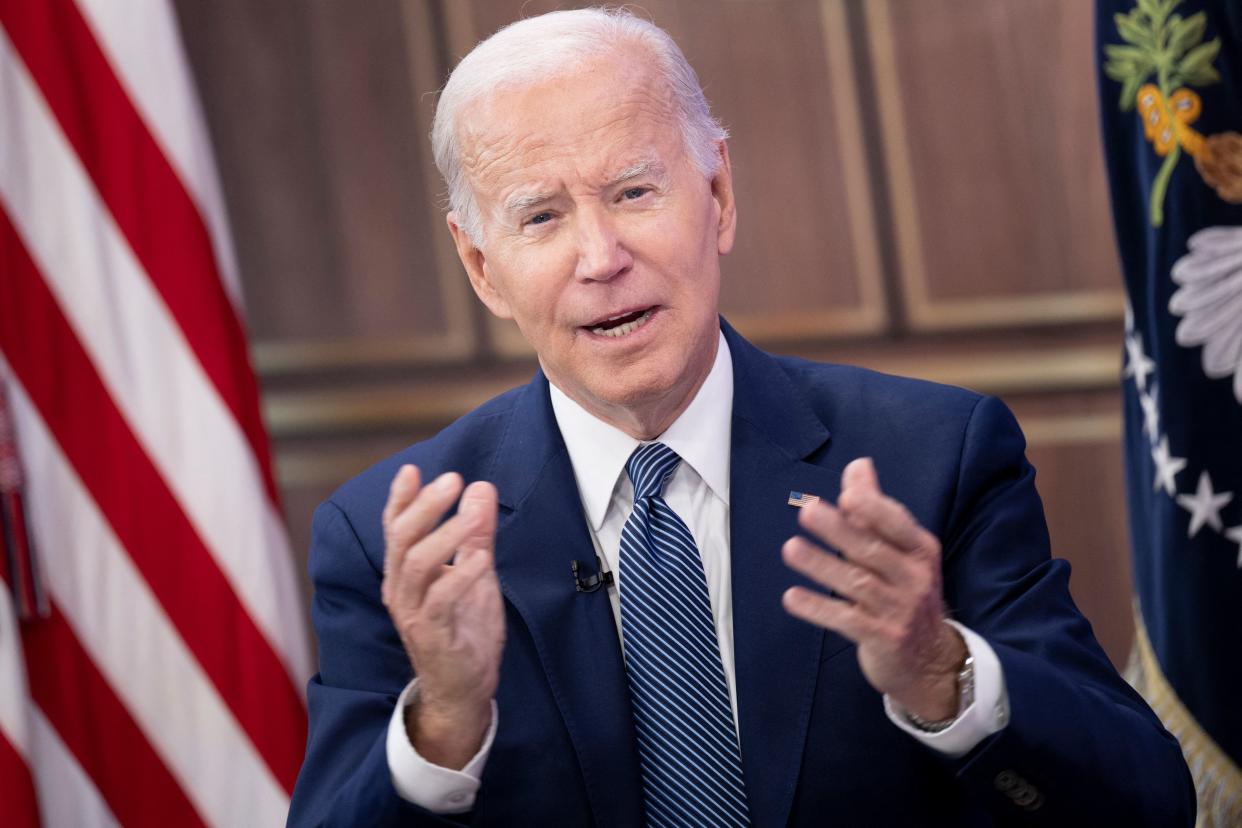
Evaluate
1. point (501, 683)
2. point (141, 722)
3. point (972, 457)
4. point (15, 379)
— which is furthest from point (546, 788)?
point (15, 379)

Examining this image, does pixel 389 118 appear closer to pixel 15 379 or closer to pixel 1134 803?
pixel 15 379

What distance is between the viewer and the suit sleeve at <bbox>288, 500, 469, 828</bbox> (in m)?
1.67

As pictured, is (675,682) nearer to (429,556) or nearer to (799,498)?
(799,498)

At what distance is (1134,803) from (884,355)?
1999 mm

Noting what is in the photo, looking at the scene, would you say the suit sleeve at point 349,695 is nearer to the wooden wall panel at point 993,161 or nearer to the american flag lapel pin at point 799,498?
the american flag lapel pin at point 799,498

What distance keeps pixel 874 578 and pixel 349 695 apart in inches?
30.5

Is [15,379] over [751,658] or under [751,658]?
over

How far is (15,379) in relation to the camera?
270 centimetres

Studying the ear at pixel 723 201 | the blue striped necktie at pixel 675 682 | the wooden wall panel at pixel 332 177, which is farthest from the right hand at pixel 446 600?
the wooden wall panel at pixel 332 177

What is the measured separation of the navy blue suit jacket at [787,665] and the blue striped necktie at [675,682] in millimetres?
26

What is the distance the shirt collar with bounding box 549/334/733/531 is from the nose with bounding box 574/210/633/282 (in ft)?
0.84

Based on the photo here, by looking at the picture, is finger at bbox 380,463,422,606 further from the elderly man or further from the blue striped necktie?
the blue striped necktie

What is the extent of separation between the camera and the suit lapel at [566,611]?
1780 mm

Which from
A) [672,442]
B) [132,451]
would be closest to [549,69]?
[672,442]
